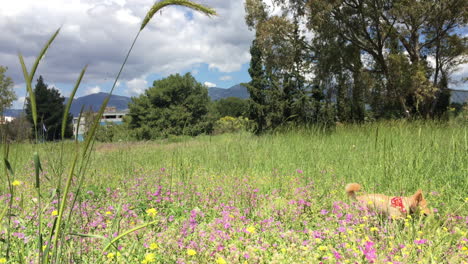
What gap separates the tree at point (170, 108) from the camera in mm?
20438

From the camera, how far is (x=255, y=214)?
264 cm

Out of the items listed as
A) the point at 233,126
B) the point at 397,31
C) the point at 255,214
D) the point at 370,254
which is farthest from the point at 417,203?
the point at 233,126

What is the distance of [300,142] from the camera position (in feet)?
20.3

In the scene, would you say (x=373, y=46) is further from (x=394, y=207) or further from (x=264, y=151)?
(x=394, y=207)

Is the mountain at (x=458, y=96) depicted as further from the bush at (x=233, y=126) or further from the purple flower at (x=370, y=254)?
the purple flower at (x=370, y=254)

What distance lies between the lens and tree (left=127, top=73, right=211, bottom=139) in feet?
67.1

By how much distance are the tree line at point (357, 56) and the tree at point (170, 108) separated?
7.79 meters

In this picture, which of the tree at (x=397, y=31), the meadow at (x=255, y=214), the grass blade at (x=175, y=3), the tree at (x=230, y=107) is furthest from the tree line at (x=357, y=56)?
the tree at (x=230, y=107)

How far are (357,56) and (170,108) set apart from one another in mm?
12704

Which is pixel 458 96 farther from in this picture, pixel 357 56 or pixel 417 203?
pixel 417 203

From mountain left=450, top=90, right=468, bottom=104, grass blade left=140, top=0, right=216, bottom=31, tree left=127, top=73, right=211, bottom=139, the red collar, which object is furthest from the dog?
tree left=127, top=73, right=211, bottom=139

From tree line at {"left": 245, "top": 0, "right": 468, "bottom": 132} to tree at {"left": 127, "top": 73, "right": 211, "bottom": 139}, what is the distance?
779 cm

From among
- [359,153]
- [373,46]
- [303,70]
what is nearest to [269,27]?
[303,70]

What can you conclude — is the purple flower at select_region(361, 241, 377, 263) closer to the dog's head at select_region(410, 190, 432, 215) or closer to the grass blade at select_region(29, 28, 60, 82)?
the dog's head at select_region(410, 190, 432, 215)
